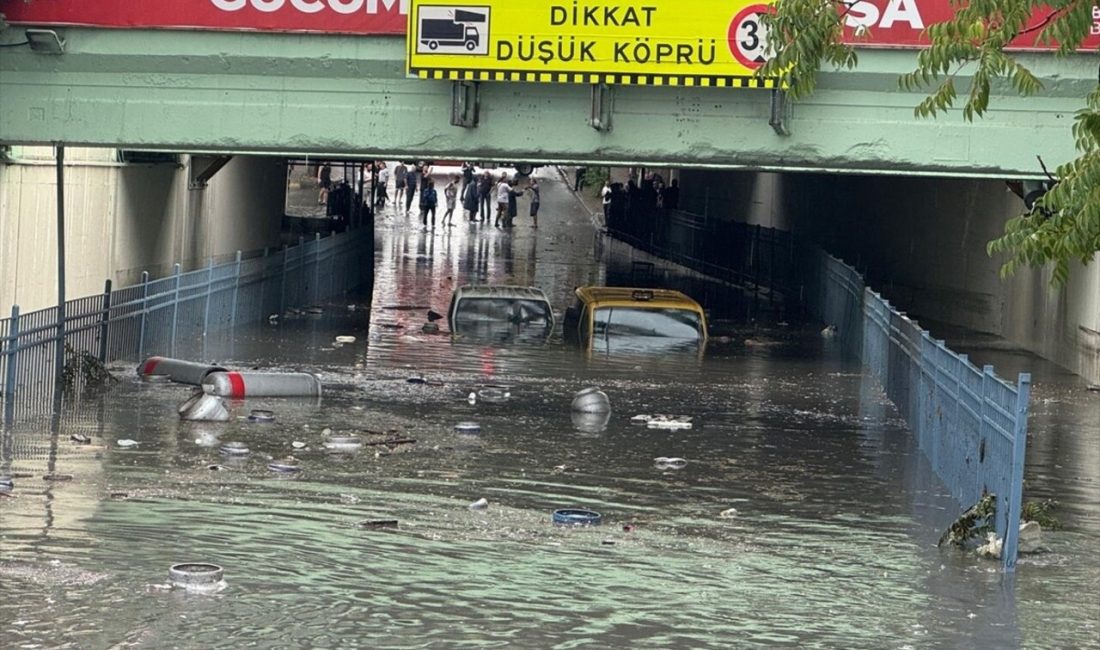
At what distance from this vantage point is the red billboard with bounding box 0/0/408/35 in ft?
61.6

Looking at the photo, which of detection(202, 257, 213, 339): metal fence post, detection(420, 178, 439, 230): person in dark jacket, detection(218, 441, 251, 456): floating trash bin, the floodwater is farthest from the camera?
detection(420, 178, 439, 230): person in dark jacket

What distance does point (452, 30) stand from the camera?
18.3 m

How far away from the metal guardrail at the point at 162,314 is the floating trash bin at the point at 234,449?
2.24 metres

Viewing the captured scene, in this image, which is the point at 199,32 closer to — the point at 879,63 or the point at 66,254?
the point at 66,254

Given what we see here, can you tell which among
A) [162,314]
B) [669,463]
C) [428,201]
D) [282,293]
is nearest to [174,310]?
[162,314]

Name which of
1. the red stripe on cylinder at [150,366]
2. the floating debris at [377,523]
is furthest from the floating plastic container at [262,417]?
the floating debris at [377,523]

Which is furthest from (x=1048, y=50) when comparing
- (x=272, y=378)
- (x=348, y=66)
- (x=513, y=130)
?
(x=272, y=378)

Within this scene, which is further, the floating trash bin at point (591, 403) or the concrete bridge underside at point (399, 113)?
the concrete bridge underside at point (399, 113)

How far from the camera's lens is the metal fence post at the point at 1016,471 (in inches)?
436

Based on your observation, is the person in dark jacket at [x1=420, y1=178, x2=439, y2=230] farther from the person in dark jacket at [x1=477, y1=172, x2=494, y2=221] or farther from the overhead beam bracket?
the overhead beam bracket

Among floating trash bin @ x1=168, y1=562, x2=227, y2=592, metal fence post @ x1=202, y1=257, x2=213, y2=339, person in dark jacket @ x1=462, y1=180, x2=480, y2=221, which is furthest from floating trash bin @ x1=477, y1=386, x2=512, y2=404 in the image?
person in dark jacket @ x1=462, y1=180, x2=480, y2=221

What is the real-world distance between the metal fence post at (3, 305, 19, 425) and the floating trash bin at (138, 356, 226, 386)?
2.70m

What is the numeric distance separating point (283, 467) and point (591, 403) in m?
5.20

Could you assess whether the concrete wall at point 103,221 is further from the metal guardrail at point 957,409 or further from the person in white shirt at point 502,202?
the person in white shirt at point 502,202
